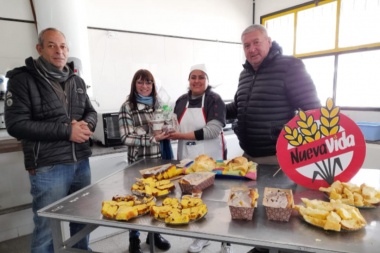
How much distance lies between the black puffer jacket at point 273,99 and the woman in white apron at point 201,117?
0.23m

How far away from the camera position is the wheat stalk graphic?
113 centimetres

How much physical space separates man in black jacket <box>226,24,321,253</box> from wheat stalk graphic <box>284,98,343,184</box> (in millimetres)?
426

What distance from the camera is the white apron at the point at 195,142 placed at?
1.91m

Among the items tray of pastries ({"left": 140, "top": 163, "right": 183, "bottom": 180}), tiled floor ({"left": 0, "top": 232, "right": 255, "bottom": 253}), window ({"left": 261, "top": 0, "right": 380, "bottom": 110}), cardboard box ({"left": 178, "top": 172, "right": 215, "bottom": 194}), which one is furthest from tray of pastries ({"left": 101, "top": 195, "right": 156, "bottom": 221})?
window ({"left": 261, "top": 0, "right": 380, "bottom": 110})

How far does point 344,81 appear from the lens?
11.3 ft

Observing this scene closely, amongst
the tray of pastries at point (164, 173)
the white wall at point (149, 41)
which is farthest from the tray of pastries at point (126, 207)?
the white wall at point (149, 41)

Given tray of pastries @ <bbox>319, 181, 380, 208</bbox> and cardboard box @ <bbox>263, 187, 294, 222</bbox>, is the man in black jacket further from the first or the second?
cardboard box @ <bbox>263, 187, 294, 222</bbox>

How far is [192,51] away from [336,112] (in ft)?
9.21

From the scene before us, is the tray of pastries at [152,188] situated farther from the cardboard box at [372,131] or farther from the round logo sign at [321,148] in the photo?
the cardboard box at [372,131]

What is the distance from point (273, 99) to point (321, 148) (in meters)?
0.54

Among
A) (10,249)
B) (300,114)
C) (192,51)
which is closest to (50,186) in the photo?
(10,249)

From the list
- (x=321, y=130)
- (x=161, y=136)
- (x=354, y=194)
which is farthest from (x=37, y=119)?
(x=354, y=194)

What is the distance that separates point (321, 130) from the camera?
3.75ft

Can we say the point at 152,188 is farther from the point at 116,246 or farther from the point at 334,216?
the point at 116,246
